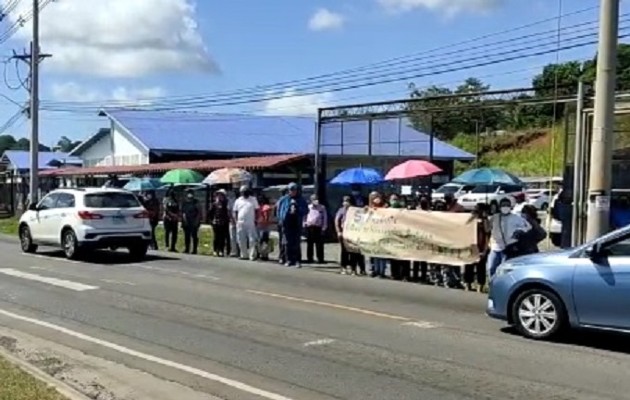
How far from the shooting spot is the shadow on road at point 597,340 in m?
10.2

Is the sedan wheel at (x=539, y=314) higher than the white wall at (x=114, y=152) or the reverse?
the reverse

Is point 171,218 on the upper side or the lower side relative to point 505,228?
lower

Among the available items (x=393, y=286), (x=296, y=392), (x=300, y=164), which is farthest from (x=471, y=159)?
(x=296, y=392)

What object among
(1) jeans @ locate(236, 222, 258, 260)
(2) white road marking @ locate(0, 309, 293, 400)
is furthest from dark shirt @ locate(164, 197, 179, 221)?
(2) white road marking @ locate(0, 309, 293, 400)

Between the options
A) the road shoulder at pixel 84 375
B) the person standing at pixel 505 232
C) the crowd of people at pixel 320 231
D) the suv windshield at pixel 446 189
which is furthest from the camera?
the suv windshield at pixel 446 189

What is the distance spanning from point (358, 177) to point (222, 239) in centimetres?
413

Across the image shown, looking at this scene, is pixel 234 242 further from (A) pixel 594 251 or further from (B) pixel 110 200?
(A) pixel 594 251

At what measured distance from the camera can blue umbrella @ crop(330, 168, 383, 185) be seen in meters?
24.2

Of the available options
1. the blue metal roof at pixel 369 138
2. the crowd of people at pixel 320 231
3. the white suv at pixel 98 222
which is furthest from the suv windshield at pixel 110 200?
the blue metal roof at pixel 369 138

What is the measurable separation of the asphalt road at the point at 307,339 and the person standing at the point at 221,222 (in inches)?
194

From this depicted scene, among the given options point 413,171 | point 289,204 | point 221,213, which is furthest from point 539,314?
point 221,213

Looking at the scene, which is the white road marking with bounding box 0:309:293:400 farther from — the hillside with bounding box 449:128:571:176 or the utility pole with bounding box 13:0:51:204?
the hillside with bounding box 449:128:571:176

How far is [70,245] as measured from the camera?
69.9 feet

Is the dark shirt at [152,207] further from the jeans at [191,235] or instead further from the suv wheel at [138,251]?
the suv wheel at [138,251]
